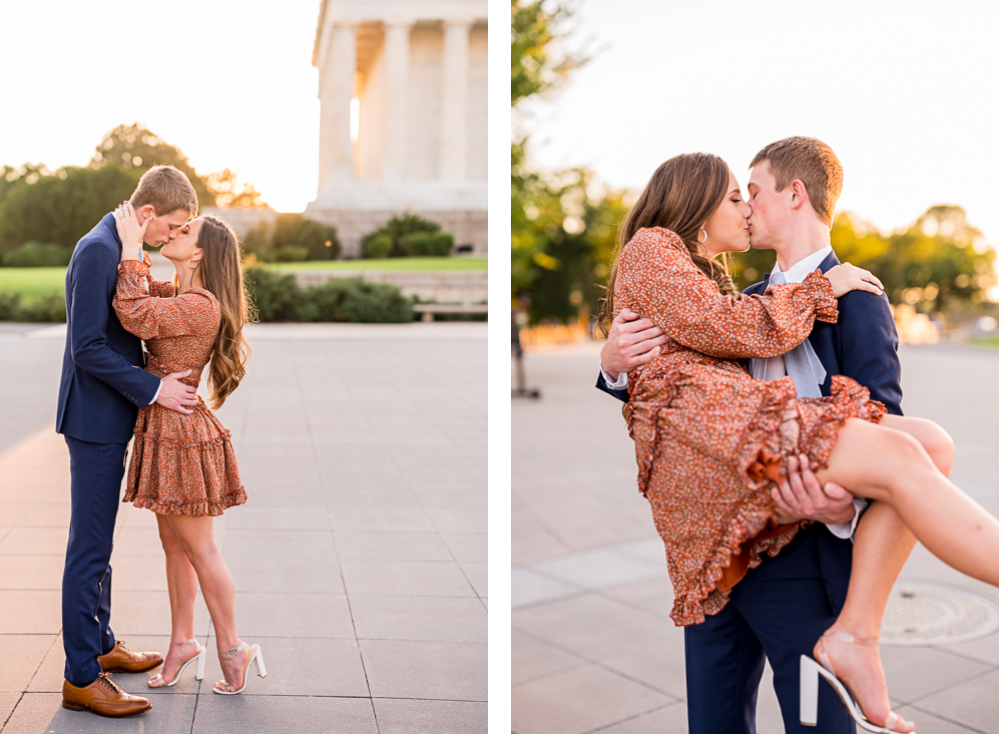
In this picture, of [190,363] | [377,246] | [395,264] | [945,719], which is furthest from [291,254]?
[945,719]

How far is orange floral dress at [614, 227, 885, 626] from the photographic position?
1.97m

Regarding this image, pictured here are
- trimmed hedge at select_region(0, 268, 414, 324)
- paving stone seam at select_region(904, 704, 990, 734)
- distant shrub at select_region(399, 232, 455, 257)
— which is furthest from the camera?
distant shrub at select_region(399, 232, 455, 257)

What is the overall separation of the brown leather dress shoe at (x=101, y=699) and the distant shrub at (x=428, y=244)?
4.48m

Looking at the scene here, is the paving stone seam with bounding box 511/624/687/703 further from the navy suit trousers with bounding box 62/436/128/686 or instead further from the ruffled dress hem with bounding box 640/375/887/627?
the ruffled dress hem with bounding box 640/375/887/627

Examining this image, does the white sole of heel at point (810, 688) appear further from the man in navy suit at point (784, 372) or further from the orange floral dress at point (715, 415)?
the orange floral dress at point (715, 415)

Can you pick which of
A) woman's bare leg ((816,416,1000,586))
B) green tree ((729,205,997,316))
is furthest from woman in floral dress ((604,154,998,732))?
green tree ((729,205,997,316))

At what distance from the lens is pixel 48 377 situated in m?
4.43

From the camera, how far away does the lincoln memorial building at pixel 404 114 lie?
17.3 ft

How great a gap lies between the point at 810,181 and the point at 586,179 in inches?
550

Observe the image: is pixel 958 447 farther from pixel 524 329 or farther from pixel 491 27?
pixel 524 329

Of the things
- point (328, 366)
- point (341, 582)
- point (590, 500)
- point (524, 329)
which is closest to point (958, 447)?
point (590, 500)

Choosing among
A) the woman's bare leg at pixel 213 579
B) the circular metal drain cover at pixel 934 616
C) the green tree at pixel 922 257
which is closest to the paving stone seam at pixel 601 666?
the circular metal drain cover at pixel 934 616

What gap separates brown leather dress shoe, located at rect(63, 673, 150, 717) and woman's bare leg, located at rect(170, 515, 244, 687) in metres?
0.32

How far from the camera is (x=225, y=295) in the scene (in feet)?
9.58
